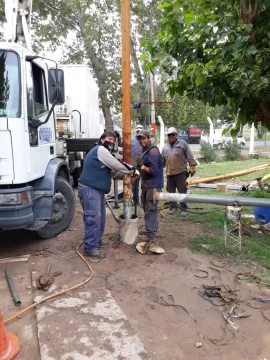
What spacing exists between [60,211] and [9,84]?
205 centimetres

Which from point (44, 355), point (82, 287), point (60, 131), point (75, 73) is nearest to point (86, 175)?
point (82, 287)

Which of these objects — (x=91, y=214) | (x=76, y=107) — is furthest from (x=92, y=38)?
(x=91, y=214)

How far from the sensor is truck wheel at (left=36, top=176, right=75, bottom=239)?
4.95 meters

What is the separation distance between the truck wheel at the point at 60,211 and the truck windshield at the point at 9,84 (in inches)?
58.2

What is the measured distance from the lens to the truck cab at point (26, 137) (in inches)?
154

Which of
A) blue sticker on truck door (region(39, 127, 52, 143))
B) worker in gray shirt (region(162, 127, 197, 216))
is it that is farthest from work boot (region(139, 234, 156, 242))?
blue sticker on truck door (region(39, 127, 52, 143))

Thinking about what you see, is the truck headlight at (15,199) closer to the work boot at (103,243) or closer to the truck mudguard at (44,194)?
the truck mudguard at (44,194)

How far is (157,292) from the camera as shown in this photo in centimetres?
350

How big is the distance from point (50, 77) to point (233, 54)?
2575 mm

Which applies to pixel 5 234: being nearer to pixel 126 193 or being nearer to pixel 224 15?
pixel 126 193

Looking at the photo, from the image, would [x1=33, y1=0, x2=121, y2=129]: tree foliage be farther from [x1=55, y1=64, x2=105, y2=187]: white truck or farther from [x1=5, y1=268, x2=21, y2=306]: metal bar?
[x1=5, y1=268, x2=21, y2=306]: metal bar

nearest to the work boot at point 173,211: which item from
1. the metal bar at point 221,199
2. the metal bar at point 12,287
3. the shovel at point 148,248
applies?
the metal bar at point 221,199

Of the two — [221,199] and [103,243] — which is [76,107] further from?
[221,199]

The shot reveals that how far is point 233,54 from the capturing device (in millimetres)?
2967
